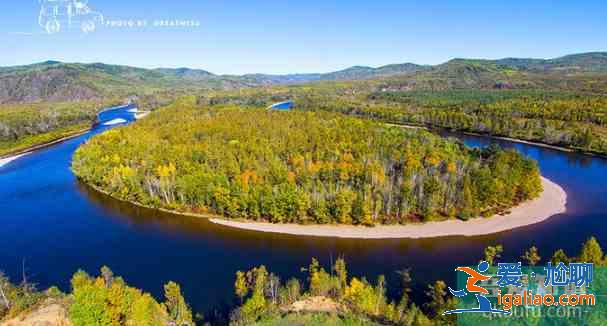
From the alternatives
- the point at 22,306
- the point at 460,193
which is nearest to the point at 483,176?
the point at 460,193

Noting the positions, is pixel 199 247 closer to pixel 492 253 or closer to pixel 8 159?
pixel 492 253

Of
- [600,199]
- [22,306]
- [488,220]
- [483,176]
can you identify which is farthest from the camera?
[600,199]

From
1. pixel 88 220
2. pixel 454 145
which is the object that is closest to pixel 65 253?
pixel 88 220

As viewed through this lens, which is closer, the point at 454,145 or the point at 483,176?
the point at 483,176

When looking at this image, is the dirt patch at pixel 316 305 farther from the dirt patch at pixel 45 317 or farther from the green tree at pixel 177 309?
the dirt patch at pixel 45 317

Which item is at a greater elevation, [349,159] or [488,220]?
[349,159]

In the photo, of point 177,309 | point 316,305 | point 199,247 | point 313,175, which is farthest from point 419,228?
point 177,309

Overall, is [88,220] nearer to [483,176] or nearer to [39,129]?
[483,176]

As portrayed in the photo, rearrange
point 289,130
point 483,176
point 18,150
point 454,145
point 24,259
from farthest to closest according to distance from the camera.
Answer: point 18,150, point 289,130, point 454,145, point 483,176, point 24,259

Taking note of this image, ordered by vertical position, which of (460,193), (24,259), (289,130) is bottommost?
(24,259)

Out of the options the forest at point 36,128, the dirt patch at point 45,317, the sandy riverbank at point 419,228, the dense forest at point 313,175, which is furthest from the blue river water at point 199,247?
the forest at point 36,128
